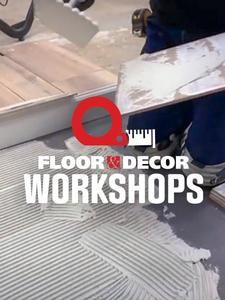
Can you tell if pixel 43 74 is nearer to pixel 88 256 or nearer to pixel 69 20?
pixel 69 20

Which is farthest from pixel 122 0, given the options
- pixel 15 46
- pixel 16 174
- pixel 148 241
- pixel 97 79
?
pixel 148 241

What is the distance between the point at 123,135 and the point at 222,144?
34 centimetres

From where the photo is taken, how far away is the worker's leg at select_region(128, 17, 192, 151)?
1.42m

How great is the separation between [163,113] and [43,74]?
1.90ft

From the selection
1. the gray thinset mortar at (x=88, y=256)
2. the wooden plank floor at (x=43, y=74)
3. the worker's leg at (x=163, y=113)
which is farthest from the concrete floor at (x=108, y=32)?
Answer: the gray thinset mortar at (x=88, y=256)

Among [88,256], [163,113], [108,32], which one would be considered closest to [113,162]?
[163,113]

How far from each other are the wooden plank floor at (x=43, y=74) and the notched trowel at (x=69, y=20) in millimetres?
383

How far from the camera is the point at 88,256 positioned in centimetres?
122

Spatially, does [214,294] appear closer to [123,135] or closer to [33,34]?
[123,135]

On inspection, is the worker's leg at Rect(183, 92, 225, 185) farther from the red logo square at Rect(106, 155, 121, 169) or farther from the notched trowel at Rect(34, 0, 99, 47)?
the notched trowel at Rect(34, 0, 99, 47)

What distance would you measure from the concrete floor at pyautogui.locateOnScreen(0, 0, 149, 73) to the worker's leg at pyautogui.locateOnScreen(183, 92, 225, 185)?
2.39ft

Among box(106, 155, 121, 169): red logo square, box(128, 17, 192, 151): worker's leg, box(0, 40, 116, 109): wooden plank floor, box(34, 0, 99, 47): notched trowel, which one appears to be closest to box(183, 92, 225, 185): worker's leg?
box(128, 17, 192, 151): worker's leg

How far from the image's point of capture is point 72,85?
182 cm

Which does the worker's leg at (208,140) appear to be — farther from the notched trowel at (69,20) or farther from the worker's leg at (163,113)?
the notched trowel at (69,20)
